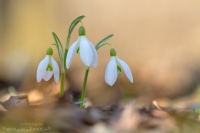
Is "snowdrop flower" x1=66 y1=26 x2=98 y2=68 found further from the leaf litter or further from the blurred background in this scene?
the blurred background

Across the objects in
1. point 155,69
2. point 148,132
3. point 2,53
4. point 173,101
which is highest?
point 2,53

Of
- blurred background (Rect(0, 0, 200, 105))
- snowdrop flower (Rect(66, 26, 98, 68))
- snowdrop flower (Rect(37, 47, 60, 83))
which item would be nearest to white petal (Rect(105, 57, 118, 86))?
Answer: snowdrop flower (Rect(66, 26, 98, 68))

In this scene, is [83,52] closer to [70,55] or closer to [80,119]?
[70,55]

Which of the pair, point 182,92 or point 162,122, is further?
point 182,92

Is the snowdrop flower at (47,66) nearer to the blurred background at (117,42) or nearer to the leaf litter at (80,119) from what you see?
the leaf litter at (80,119)

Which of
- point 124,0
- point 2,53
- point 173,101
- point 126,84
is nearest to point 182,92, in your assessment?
point 173,101

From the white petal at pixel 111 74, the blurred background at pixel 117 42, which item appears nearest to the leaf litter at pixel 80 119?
the white petal at pixel 111 74

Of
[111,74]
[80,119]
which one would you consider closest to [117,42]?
[111,74]

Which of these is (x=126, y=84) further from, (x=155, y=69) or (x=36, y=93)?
(x=36, y=93)
